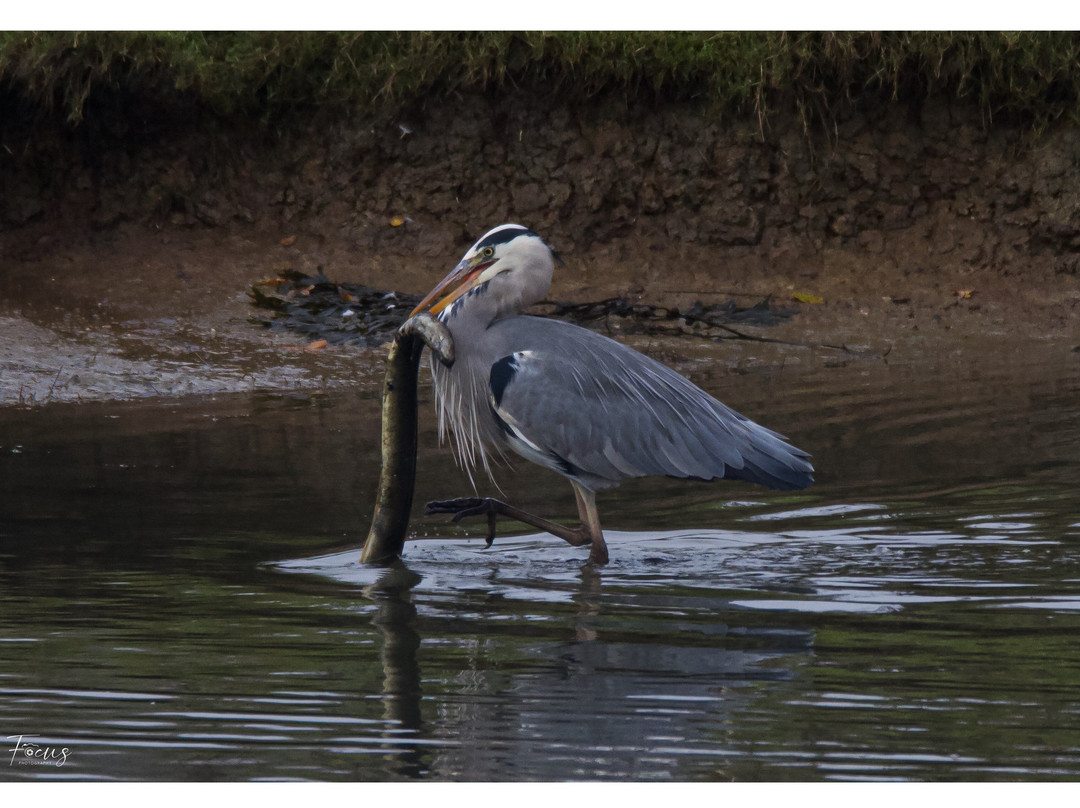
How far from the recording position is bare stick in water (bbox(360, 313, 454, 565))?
5254mm

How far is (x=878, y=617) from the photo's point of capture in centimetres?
438

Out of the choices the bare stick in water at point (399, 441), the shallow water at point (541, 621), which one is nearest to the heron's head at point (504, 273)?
the bare stick in water at point (399, 441)

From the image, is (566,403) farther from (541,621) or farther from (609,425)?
(541,621)

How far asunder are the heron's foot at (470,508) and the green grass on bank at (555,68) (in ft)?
25.9

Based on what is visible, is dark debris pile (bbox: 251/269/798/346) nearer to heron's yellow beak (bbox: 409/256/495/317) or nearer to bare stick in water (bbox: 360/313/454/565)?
heron's yellow beak (bbox: 409/256/495/317)

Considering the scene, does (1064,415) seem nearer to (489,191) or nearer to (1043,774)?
(1043,774)

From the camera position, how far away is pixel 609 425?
558 centimetres

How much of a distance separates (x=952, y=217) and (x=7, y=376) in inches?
337

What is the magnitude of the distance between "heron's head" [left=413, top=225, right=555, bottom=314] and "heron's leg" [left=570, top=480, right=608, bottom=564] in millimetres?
760

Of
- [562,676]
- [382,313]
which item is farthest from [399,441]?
[382,313]

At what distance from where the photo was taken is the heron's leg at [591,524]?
210 inches

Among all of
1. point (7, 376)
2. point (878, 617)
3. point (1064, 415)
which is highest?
point (7, 376)

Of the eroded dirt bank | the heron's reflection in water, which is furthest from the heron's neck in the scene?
the eroded dirt bank

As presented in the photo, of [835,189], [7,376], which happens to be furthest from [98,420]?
[835,189]
